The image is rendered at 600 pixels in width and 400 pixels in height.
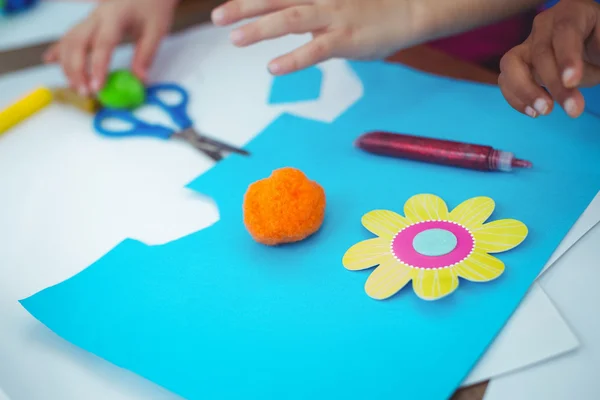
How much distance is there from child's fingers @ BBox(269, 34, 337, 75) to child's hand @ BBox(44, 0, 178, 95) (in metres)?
0.26

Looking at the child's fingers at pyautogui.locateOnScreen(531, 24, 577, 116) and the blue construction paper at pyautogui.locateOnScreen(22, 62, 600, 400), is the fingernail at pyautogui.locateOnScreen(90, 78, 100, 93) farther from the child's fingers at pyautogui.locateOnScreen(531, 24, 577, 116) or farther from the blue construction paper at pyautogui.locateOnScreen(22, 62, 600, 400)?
the child's fingers at pyautogui.locateOnScreen(531, 24, 577, 116)

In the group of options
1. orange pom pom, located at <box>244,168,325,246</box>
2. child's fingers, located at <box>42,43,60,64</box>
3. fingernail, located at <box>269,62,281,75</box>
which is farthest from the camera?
child's fingers, located at <box>42,43,60,64</box>

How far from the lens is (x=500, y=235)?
48 centimetres

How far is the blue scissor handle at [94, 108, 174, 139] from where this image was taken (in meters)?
0.69

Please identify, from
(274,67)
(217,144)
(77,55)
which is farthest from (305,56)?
(77,55)

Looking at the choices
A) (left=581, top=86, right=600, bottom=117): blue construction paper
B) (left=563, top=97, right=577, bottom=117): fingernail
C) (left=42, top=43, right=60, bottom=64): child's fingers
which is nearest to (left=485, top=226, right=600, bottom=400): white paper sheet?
(left=563, top=97, right=577, bottom=117): fingernail

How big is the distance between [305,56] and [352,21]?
0.08m

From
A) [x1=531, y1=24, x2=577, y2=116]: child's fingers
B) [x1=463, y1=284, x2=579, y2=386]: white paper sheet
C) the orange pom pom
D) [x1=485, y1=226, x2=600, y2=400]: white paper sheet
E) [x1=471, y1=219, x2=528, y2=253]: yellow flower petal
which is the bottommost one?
[x1=485, y1=226, x2=600, y2=400]: white paper sheet

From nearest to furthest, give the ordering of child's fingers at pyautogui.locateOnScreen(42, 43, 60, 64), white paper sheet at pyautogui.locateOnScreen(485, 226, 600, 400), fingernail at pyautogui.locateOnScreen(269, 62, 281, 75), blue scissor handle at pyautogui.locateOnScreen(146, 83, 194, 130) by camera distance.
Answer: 1. white paper sheet at pyautogui.locateOnScreen(485, 226, 600, 400)
2. fingernail at pyautogui.locateOnScreen(269, 62, 281, 75)
3. blue scissor handle at pyautogui.locateOnScreen(146, 83, 194, 130)
4. child's fingers at pyautogui.locateOnScreen(42, 43, 60, 64)

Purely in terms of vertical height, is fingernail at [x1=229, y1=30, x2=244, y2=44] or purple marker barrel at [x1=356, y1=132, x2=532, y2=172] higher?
fingernail at [x1=229, y1=30, x2=244, y2=44]

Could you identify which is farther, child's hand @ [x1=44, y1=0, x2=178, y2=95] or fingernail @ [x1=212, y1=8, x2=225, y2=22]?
child's hand @ [x1=44, y1=0, x2=178, y2=95]

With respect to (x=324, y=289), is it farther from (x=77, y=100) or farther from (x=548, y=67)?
(x=77, y=100)

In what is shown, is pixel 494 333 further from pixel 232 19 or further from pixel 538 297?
pixel 232 19

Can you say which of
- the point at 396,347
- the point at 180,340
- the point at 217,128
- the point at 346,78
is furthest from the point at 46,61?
the point at 396,347
